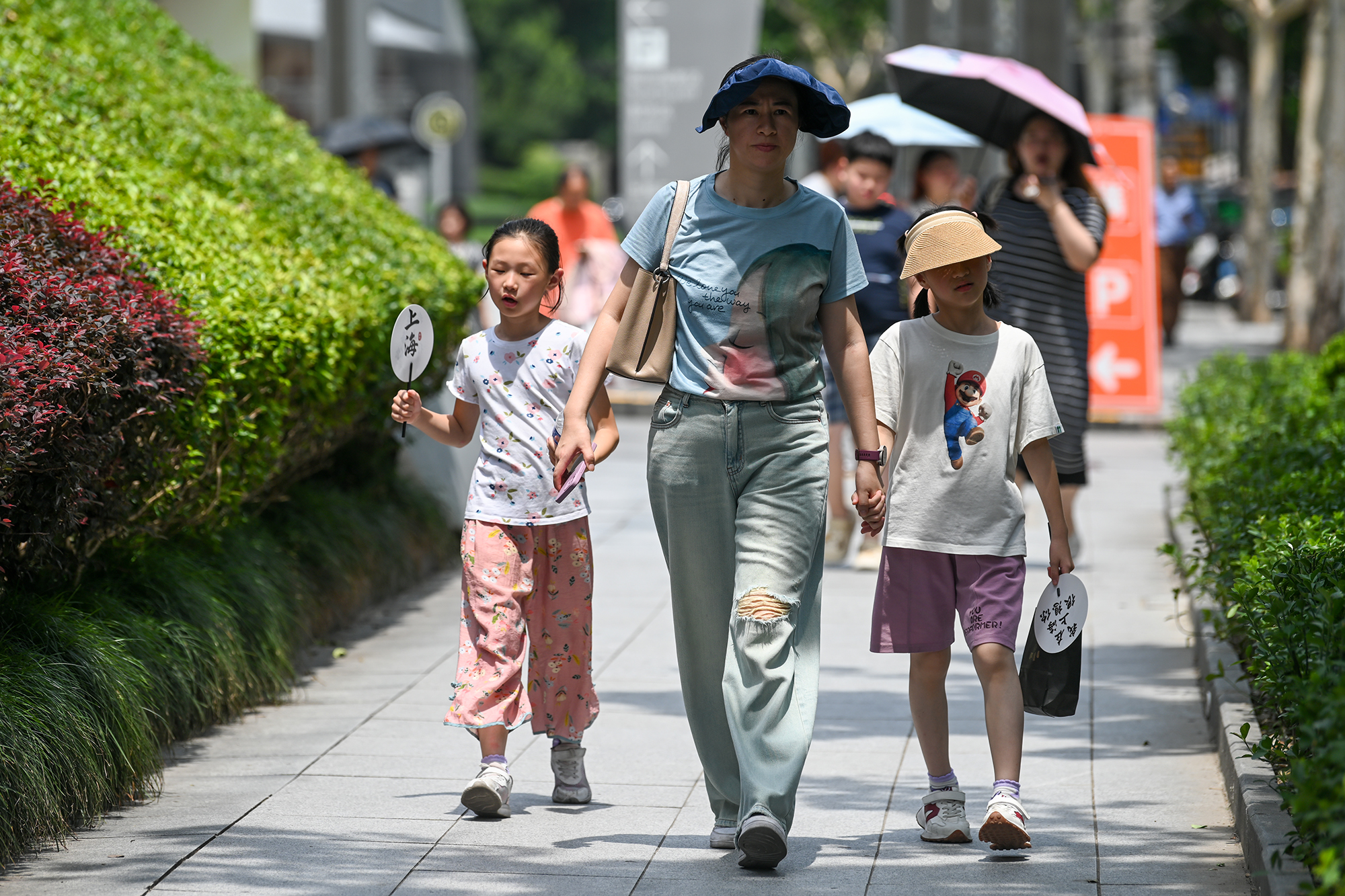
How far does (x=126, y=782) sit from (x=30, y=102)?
3.22 metres

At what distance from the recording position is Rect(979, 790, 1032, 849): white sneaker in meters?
4.39

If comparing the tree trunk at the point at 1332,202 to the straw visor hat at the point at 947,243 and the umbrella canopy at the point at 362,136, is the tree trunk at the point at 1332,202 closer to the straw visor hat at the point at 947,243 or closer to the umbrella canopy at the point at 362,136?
the umbrella canopy at the point at 362,136

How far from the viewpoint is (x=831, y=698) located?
21.0 feet

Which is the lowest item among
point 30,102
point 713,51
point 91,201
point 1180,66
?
point 91,201

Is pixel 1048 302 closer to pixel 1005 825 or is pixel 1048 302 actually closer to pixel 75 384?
pixel 1005 825

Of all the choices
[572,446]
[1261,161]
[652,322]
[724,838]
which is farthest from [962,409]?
[1261,161]

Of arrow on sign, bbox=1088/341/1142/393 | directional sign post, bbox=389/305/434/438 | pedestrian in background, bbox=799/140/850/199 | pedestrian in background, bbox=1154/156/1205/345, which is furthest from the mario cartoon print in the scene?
pedestrian in background, bbox=1154/156/1205/345

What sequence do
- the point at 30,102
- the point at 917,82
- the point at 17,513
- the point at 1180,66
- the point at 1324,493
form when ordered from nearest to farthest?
the point at 17,513 < the point at 1324,493 < the point at 30,102 < the point at 917,82 < the point at 1180,66

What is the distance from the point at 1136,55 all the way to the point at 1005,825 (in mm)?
18183

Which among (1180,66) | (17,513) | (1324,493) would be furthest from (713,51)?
(1180,66)

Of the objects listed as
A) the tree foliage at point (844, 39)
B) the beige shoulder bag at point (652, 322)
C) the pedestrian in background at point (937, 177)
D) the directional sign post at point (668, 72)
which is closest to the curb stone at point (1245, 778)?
the beige shoulder bag at point (652, 322)

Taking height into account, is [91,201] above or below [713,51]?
below

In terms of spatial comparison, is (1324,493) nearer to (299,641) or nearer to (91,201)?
(299,641)

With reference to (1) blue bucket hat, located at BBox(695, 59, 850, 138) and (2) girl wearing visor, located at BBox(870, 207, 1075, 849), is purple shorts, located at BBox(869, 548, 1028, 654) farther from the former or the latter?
(1) blue bucket hat, located at BBox(695, 59, 850, 138)
